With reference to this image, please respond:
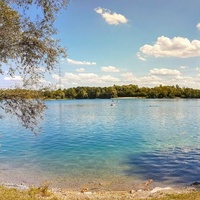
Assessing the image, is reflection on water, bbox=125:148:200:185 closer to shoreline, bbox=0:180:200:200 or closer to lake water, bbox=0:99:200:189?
lake water, bbox=0:99:200:189

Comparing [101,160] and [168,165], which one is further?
[101,160]

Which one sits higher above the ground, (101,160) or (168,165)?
(168,165)

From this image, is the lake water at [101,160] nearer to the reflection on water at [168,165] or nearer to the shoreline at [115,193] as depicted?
the reflection on water at [168,165]

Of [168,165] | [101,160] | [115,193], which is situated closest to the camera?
[115,193]

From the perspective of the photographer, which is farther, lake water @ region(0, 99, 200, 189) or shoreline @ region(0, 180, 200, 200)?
lake water @ region(0, 99, 200, 189)

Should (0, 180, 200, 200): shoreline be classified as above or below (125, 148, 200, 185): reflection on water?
above

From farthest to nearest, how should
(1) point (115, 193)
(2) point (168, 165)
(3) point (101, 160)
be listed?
1. (3) point (101, 160)
2. (2) point (168, 165)
3. (1) point (115, 193)

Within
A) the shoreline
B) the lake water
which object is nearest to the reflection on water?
the lake water

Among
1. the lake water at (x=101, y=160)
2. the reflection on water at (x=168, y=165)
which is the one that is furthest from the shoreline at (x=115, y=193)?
the reflection on water at (x=168, y=165)

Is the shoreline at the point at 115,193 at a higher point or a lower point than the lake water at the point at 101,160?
higher

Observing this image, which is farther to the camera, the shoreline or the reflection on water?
the reflection on water

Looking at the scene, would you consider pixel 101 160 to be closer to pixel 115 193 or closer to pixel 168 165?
pixel 168 165

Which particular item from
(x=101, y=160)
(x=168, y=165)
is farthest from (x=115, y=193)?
(x=101, y=160)

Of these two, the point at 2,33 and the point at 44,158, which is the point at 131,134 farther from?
the point at 2,33
